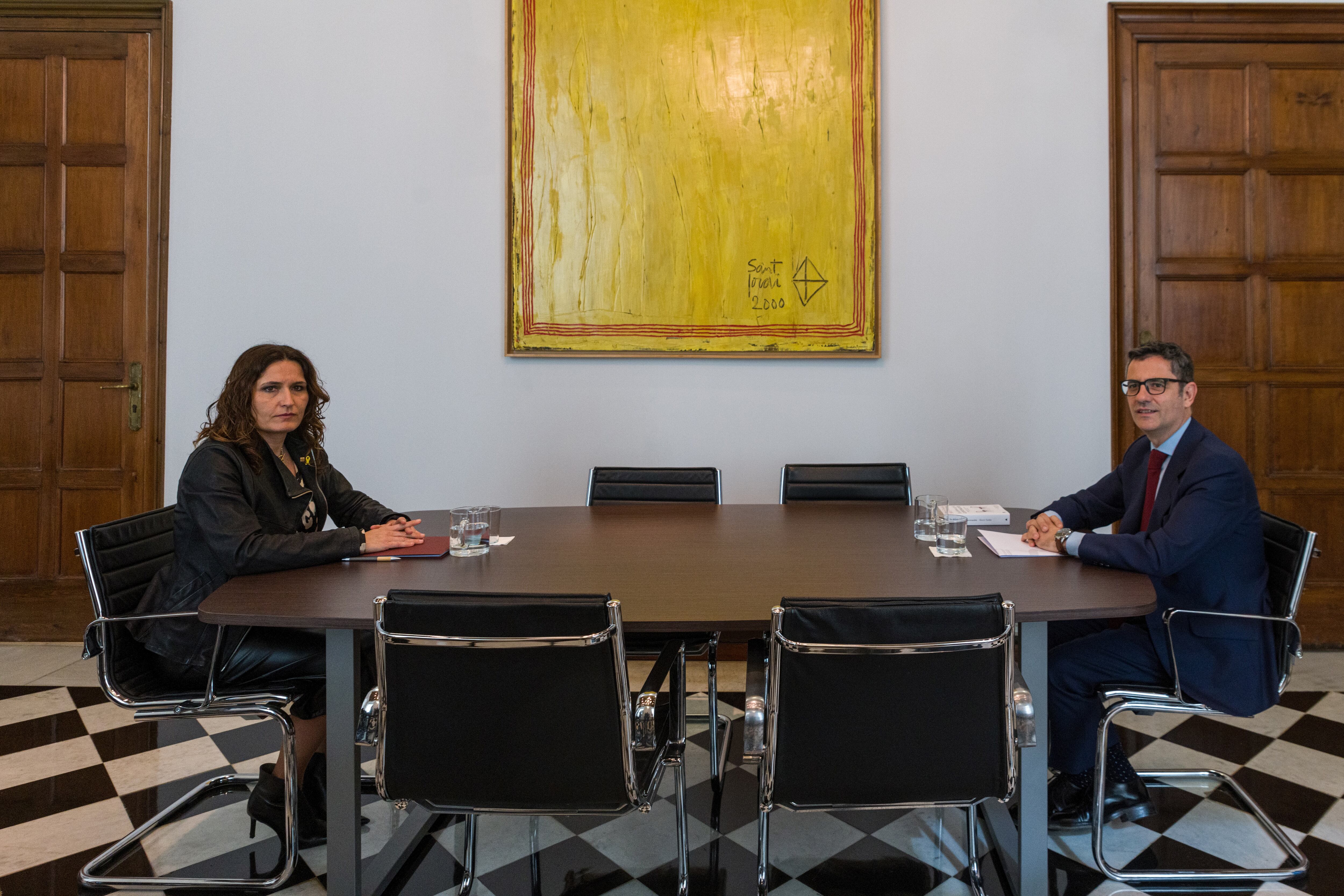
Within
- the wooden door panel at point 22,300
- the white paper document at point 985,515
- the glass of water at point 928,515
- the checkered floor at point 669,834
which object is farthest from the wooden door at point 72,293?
the white paper document at point 985,515

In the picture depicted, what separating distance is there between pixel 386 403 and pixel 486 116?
1454 millimetres

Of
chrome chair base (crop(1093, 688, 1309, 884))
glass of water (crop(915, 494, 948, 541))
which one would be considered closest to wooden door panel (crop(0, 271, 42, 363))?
glass of water (crop(915, 494, 948, 541))

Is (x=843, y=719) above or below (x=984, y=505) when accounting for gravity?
below

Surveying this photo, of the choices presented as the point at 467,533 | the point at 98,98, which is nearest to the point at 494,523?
the point at 467,533

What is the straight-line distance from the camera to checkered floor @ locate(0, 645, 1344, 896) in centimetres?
211

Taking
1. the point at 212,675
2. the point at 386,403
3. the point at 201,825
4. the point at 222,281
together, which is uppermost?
the point at 222,281

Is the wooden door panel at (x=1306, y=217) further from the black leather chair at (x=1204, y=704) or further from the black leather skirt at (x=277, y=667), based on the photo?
the black leather skirt at (x=277, y=667)

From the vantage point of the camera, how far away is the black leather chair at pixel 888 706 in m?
1.48

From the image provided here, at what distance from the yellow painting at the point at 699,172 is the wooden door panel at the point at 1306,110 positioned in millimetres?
1920

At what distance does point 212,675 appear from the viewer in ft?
6.70

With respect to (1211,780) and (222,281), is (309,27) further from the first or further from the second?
(1211,780)

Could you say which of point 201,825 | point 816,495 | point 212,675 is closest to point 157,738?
point 201,825

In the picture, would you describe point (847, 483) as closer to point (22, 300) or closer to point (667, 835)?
point (667, 835)

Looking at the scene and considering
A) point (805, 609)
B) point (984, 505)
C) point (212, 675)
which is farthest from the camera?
point (984, 505)
